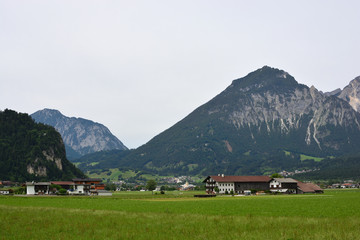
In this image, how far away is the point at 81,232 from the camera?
27.9 m

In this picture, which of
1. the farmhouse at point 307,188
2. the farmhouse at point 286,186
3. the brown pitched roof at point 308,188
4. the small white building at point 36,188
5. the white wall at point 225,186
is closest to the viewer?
the farmhouse at point 307,188

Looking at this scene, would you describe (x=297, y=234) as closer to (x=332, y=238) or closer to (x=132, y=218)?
(x=332, y=238)

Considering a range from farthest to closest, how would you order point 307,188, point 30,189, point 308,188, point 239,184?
point 30,189
point 239,184
point 307,188
point 308,188

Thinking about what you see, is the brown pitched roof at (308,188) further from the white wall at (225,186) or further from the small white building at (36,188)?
the small white building at (36,188)

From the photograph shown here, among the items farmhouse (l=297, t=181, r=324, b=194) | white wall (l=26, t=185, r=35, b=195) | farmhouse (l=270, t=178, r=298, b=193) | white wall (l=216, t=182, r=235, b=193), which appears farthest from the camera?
white wall (l=26, t=185, r=35, b=195)

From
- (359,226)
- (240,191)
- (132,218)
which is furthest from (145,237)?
(240,191)

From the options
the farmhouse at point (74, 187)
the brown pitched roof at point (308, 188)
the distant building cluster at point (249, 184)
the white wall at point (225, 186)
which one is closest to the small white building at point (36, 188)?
the farmhouse at point (74, 187)

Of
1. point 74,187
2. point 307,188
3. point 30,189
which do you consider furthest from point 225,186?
point 30,189

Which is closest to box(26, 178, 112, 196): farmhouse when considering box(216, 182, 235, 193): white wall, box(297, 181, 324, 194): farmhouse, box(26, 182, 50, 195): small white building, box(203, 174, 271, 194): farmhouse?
box(26, 182, 50, 195): small white building

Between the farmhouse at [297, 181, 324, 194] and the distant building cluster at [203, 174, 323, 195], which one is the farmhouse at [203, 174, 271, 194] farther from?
the farmhouse at [297, 181, 324, 194]

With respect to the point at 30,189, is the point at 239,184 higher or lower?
higher

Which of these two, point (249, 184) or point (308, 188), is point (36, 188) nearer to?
point (249, 184)

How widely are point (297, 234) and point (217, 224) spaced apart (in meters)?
7.93

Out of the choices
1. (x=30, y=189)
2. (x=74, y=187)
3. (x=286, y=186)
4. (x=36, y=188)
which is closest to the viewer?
(x=286, y=186)
